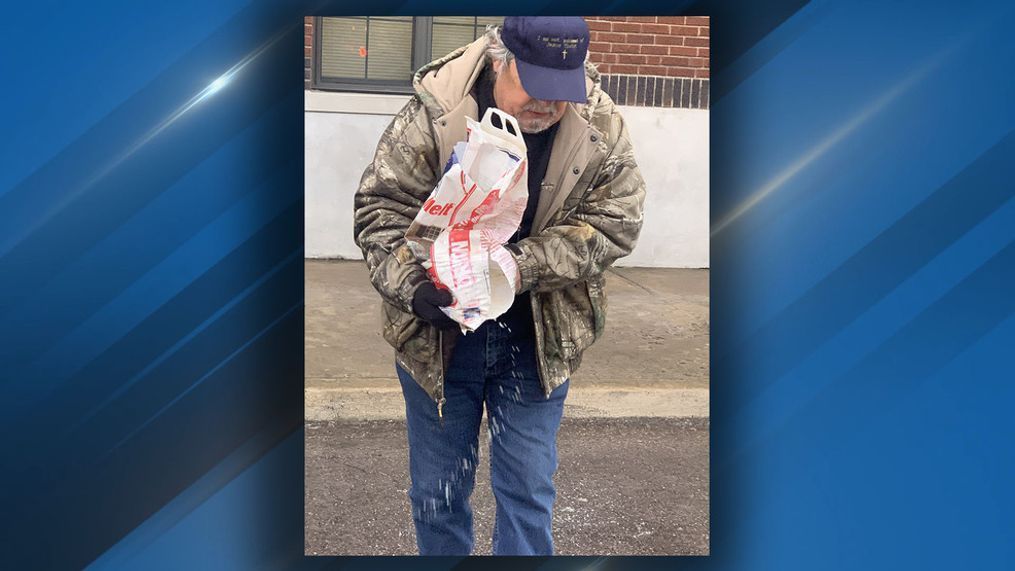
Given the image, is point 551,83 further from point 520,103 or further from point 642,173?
point 642,173

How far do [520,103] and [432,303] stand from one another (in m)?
0.54

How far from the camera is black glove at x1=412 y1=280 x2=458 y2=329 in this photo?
7.82 ft

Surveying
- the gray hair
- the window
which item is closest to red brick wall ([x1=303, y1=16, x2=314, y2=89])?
the window

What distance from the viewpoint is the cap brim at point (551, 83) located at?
7.82ft

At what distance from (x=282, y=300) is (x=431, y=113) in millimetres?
588

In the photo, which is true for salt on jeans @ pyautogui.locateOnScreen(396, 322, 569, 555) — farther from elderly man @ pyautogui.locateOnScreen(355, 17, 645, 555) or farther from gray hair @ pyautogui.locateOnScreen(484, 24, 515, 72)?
gray hair @ pyautogui.locateOnScreen(484, 24, 515, 72)

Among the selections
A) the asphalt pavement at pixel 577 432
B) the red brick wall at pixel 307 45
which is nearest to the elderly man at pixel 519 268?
the asphalt pavement at pixel 577 432

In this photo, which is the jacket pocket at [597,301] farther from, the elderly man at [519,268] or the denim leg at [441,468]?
the denim leg at [441,468]

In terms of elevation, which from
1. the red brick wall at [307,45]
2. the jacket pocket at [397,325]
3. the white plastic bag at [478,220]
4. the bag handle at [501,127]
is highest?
the red brick wall at [307,45]

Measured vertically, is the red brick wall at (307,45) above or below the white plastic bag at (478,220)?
above

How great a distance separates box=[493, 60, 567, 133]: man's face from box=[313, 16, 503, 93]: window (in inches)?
4.7

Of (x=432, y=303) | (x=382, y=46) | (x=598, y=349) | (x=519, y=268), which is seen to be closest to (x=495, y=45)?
(x=382, y=46)

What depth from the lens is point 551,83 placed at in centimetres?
239

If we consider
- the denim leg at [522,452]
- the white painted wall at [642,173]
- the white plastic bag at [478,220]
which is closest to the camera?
the white plastic bag at [478,220]
